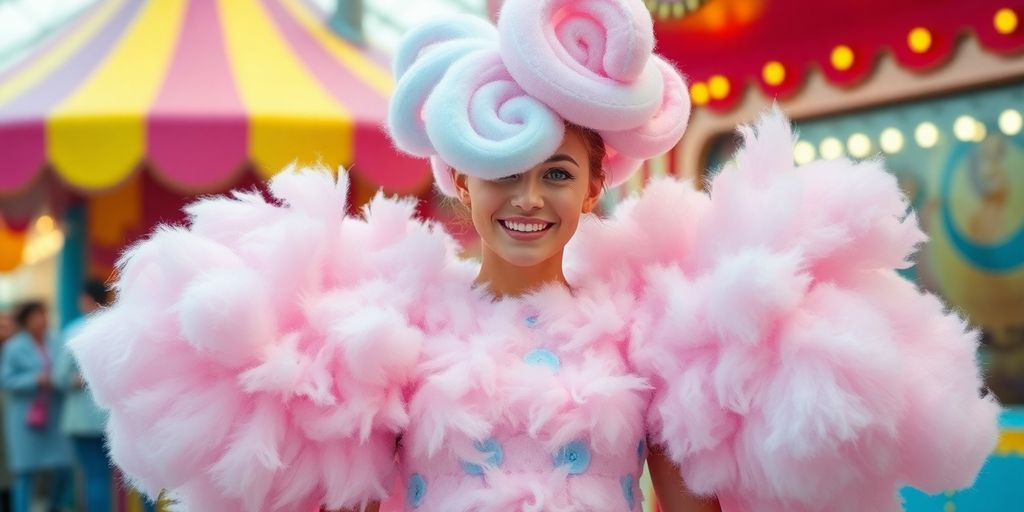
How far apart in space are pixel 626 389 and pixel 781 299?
317 mm

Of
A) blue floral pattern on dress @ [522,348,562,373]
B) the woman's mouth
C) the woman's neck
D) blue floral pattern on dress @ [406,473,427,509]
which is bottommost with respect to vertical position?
blue floral pattern on dress @ [406,473,427,509]

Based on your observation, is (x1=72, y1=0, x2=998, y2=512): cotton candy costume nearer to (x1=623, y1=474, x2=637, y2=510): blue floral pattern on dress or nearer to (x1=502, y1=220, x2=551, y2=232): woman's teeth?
(x1=623, y1=474, x2=637, y2=510): blue floral pattern on dress

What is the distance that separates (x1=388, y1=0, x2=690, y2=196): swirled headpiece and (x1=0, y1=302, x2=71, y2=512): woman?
4.56 m

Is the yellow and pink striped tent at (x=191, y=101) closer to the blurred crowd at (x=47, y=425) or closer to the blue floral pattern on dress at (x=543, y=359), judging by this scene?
the blurred crowd at (x=47, y=425)

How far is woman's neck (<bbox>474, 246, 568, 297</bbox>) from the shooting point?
6.34ft

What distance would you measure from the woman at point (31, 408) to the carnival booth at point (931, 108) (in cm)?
385

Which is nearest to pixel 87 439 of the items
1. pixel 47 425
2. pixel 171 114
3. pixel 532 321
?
pixel 47 425

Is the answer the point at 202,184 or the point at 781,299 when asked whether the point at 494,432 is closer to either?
the point at 781,299

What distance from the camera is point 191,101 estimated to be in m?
5.04

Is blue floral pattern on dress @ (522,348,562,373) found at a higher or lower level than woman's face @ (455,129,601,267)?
lower

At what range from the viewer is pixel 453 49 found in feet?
6.03

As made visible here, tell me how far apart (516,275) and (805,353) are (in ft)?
1.85

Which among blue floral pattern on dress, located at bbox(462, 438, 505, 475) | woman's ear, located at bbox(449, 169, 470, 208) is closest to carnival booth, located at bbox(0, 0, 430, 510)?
woman's ear, located at bbox(449, 169, 470, 208)

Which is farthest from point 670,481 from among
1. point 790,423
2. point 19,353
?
point 19,353
